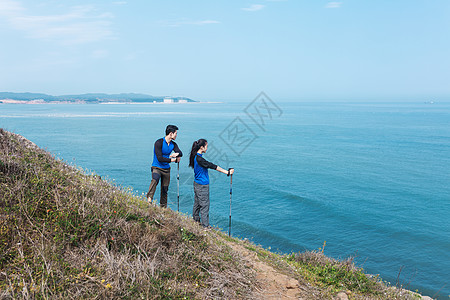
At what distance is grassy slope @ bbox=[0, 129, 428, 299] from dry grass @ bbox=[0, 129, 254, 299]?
16mm

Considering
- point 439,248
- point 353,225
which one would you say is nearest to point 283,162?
point 353,225

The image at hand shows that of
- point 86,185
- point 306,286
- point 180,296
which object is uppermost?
point 86,185

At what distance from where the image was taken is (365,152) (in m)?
49.6

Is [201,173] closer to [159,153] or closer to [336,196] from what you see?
[159,153]

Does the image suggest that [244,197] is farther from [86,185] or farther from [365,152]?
[365,152]

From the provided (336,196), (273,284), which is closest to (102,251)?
(273,284)

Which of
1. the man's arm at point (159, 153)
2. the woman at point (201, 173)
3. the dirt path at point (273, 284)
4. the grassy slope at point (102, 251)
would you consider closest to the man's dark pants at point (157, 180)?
the man's arm at point (159, 153)

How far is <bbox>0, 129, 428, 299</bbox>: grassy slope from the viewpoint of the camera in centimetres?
478

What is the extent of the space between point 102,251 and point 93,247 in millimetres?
245

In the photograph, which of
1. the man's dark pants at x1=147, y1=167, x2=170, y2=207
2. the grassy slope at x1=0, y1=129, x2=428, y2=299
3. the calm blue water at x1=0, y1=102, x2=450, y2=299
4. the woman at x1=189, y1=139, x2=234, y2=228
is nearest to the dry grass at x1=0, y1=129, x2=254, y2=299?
the grassy slope at x1=0, y1=129, x2=428, y2=299

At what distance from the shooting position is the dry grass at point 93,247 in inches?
187

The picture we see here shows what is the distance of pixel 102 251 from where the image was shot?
17.3 ft

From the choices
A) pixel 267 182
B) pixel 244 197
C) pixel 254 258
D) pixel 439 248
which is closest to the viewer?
pixel 254 258

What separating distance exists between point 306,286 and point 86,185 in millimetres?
4968
